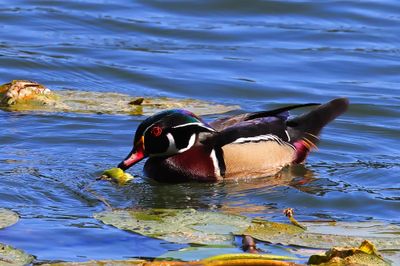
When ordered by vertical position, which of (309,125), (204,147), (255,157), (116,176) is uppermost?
(309,125)

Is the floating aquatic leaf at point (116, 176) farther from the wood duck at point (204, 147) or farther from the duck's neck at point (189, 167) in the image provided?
the duck's neck at point (189, 167)

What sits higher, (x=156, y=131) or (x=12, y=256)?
(x=156, y=131)

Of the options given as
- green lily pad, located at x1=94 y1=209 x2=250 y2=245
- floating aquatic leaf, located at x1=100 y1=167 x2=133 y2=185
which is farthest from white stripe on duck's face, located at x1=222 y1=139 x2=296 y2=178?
green lily pad, located at x1=94 y1=209 x2=250 y2=245

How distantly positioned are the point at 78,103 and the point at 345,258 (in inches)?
249

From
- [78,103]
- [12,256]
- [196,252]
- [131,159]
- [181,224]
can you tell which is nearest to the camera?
[12,256]

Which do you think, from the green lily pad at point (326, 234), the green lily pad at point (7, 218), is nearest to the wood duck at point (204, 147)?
the green lily pad at point (7, 218)

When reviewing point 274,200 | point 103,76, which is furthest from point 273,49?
point 274,200

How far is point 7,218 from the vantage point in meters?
8.44

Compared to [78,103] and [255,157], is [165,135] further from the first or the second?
[78,103]

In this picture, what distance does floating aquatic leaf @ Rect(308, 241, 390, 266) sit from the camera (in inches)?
283

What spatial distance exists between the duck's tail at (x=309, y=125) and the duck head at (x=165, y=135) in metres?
1.02

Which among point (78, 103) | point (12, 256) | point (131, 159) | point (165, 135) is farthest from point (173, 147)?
point (12, 256)

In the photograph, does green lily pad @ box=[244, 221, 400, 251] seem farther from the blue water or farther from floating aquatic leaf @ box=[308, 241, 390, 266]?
the blue water

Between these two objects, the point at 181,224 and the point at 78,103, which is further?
the point at 78,103
